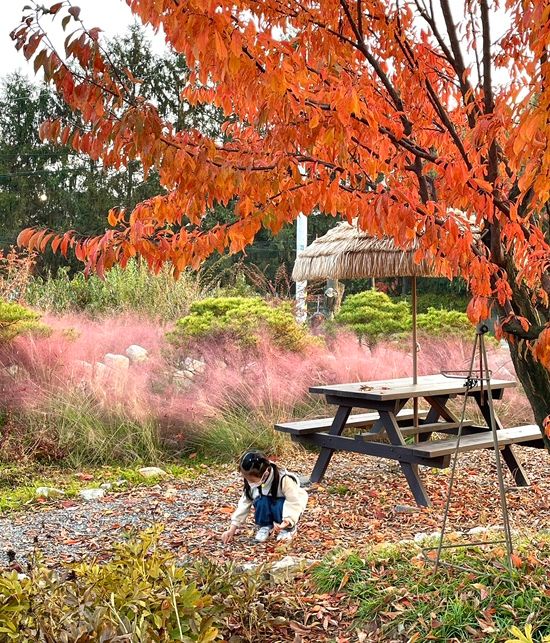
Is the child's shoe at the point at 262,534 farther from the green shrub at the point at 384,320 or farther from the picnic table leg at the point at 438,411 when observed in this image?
the green shrub at the point at 384,320

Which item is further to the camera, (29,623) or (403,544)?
(403,544)

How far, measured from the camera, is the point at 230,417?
7.21 metres

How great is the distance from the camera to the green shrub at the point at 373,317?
1091cm

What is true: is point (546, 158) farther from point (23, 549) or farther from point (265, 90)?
point (23, 549)

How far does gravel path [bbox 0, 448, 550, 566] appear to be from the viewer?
4.65 metres

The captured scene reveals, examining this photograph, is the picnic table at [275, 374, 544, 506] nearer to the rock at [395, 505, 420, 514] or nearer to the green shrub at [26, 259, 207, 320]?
the rock at [395, 505, 420, 514]

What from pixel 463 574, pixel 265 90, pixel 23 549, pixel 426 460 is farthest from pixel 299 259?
pixel 265 90

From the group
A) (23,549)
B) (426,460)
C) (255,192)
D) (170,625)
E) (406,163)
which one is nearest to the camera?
(170,625)

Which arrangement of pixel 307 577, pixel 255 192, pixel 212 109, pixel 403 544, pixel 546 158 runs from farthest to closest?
pixel 212 109
pixel 403 544
pixel 307 577
pixel 255 192
pixel 546 158

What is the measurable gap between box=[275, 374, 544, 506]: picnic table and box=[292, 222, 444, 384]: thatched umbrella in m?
0.48

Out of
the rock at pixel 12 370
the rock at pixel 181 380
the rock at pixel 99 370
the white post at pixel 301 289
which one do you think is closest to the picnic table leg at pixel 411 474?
the rock at pixel 181 380

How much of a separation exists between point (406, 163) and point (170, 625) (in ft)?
6.58

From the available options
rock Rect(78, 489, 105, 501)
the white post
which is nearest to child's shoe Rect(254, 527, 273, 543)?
rock Rect(78, 489, 105, 501)

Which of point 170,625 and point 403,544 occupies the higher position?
point 170,625
